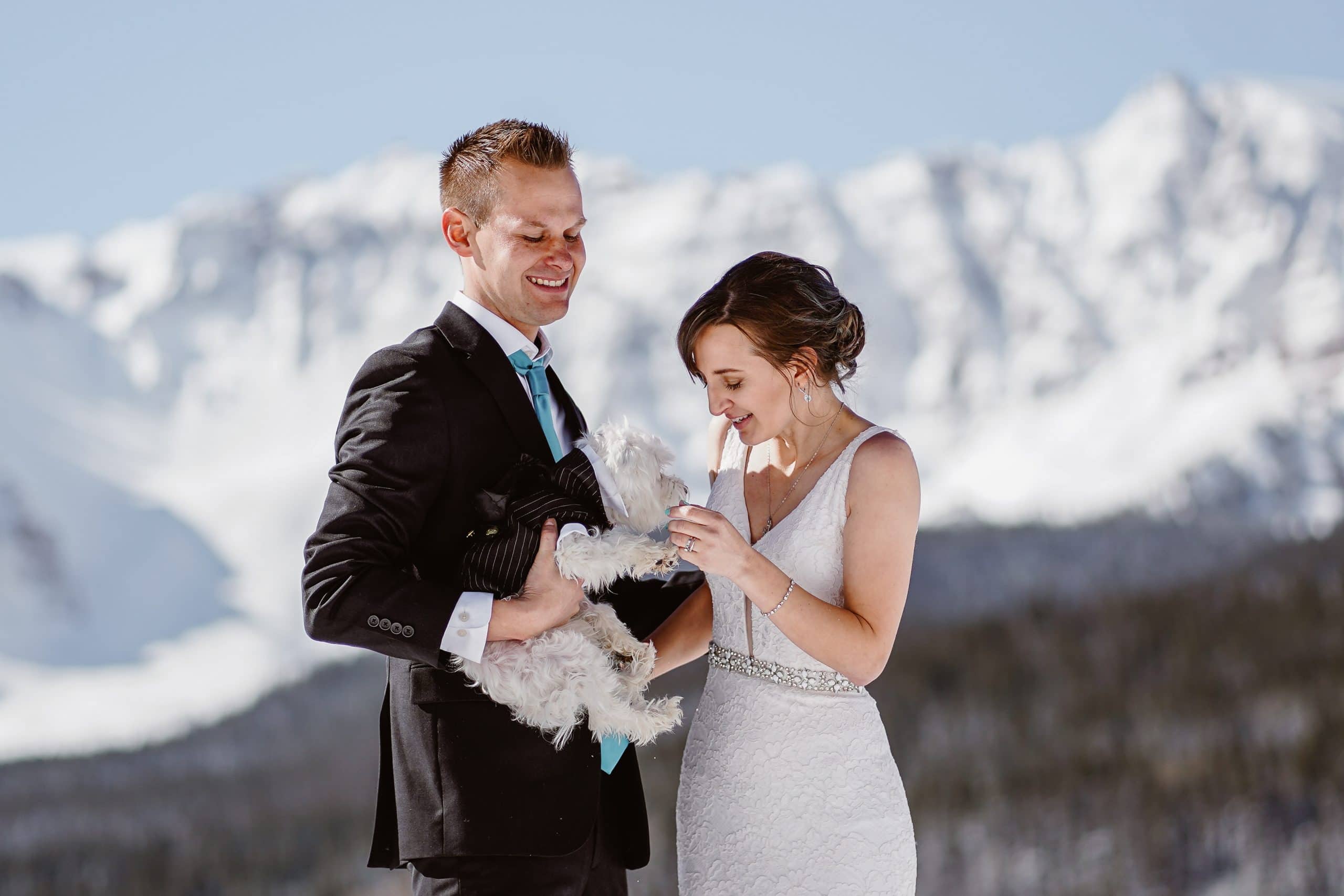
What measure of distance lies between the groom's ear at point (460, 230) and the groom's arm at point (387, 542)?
0.30 m

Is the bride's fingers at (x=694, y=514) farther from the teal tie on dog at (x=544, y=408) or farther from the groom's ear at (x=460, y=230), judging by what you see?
the groom's ear at (x=460, y=230)

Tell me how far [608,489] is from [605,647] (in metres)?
0.28

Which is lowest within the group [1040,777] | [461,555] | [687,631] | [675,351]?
[1040,777]

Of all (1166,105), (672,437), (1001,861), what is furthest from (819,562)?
(1166,105)

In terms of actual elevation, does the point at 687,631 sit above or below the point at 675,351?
below

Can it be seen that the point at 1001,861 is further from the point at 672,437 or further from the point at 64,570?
the point at 64,570

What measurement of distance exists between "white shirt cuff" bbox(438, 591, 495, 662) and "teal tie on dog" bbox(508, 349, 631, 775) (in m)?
0.33

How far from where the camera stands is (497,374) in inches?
82.2

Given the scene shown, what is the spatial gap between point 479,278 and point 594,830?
3.15ft

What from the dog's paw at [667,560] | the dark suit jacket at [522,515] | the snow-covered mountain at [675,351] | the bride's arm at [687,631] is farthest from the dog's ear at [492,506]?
the snow-covered mountain at [675,351]

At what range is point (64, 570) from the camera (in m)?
34.6

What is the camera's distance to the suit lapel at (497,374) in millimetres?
2080

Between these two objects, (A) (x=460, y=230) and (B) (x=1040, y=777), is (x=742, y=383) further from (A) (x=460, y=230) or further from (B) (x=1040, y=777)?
(B) (x=1040, y=777)

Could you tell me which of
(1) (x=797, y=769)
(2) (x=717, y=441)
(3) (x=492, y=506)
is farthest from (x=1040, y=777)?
(3) (x=492, y=506)
